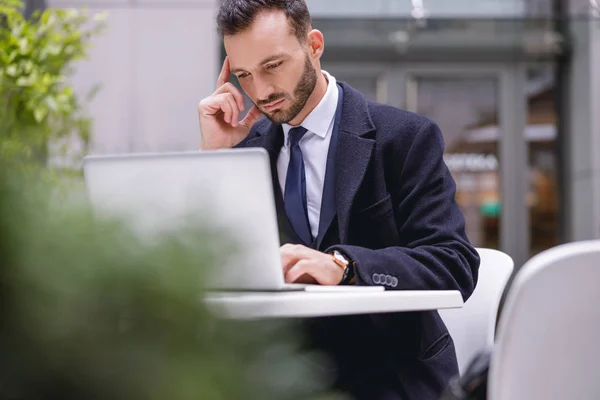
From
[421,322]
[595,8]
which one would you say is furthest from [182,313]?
[595,8]

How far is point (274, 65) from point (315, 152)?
0.23 meters

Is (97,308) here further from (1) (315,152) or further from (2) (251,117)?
(2) (251,117)

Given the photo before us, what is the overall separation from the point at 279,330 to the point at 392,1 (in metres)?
7.44

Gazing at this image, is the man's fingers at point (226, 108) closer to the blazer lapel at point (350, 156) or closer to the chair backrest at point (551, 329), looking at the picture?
the blazer lapel at point (350, 156)

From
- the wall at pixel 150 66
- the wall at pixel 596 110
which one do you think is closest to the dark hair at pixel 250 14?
the wall at pixel 150 66

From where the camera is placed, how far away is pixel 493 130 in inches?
302

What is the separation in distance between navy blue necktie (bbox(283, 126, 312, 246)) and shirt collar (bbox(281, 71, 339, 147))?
0.07 ft

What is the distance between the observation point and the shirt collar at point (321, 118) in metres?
2.08

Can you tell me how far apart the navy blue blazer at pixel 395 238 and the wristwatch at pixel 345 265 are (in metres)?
0.02

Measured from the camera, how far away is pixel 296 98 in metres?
2.04

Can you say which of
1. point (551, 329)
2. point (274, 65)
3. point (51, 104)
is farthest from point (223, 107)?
point (51, 104)

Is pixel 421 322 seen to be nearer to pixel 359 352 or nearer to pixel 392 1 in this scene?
pixel 359 352

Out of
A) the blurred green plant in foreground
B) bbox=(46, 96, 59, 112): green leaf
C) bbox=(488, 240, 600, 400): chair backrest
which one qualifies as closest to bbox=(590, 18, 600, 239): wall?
bbox=(46, 96, 59, 112): green leaf

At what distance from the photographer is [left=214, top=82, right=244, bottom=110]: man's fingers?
227cm
